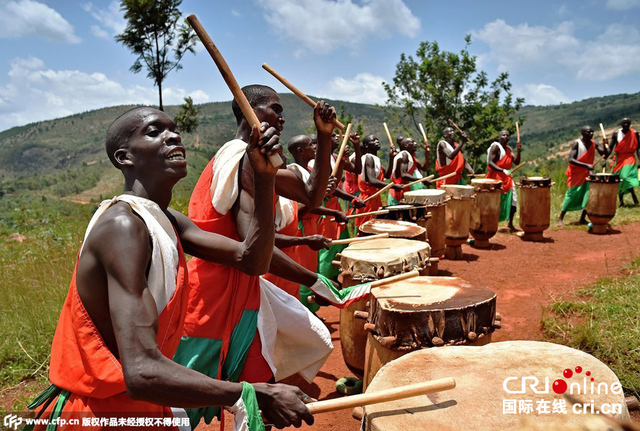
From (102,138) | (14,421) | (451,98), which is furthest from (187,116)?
(102,138)

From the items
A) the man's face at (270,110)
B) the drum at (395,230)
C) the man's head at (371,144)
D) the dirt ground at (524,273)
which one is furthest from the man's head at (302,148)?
the man's head at (371,144)

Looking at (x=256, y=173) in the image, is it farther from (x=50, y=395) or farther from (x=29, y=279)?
(x=29, y=279)

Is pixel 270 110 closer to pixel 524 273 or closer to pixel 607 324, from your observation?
pixel 607 324

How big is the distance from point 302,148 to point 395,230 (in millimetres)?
1237

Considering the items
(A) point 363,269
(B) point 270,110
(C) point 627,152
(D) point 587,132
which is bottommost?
(A) point 363,269

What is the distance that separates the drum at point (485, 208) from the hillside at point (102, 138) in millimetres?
30011

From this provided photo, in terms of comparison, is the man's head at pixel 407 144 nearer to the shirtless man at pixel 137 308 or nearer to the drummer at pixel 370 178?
the drummer at pixel 370 178

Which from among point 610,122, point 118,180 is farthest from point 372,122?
point 118,180

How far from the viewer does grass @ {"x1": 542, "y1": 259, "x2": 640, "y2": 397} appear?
359 cm

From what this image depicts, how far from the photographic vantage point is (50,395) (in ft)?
5.17

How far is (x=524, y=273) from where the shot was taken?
273 inches

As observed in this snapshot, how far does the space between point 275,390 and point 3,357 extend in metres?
3.77

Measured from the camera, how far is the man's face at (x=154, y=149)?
1.66 metres

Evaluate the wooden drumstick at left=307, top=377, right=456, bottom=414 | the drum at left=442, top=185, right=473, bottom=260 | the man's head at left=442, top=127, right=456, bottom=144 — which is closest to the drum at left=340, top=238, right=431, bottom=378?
the wooden drumstick at left=307, top=377, right=456, bottom=414
